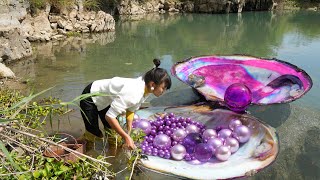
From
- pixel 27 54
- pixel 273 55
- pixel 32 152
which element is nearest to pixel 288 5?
pixel 273 55

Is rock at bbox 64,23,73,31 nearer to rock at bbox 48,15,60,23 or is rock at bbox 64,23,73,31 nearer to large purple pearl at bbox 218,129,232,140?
rock at bbox 48,15,60,23

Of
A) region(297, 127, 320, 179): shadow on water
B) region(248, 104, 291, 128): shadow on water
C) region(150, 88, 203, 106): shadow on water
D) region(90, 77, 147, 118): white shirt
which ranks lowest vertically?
region(297, 127, 320, 179): shadow on water

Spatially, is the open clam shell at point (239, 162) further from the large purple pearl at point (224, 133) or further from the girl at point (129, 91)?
the girl at point (129, 91)

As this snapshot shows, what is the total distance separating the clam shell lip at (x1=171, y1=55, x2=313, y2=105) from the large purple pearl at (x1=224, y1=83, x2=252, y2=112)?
0.51 metres

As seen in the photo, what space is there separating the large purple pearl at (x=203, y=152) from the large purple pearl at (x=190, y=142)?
0.16 meters

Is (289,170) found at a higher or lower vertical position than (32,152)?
Result: lower

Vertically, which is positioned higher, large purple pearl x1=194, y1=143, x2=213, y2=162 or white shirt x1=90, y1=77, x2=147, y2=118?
white shirt x1=90, y1=77, x2=147, y2=118

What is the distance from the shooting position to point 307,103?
6.04 metres

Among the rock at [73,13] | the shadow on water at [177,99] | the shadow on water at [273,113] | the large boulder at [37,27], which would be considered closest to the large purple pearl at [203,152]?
the shadow on water at [273,113]

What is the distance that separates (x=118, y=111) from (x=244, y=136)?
172 centimetres

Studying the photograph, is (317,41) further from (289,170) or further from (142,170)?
(142,170)

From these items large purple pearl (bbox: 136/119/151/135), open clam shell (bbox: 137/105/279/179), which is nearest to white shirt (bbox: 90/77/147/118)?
open clam shell (bbox: 137/105/279/179)

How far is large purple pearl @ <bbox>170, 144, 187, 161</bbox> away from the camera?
12.5ft

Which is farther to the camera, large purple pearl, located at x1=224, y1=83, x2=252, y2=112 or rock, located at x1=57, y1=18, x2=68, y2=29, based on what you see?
rock, located at x1=57, y1=18, x2=68, y2=29
